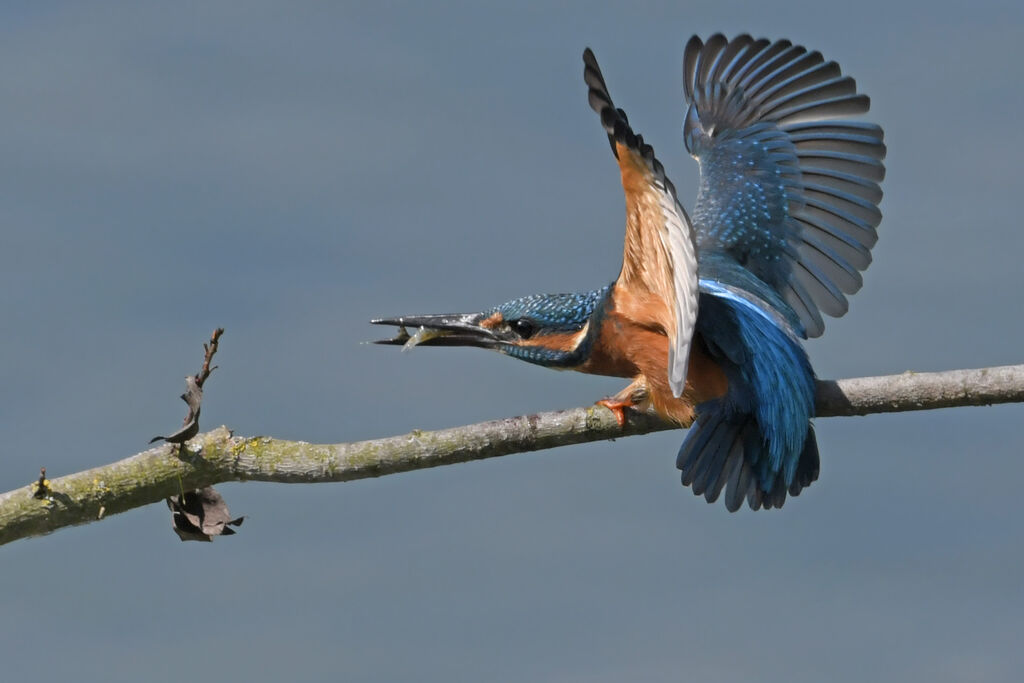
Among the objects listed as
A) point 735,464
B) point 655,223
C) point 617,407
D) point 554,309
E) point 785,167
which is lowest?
point 735,464

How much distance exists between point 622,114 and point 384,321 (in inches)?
60.1

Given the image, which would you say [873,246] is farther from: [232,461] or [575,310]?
[232,461]

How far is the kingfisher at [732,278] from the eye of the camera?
135 inches

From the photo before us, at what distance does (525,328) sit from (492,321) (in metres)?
0.13

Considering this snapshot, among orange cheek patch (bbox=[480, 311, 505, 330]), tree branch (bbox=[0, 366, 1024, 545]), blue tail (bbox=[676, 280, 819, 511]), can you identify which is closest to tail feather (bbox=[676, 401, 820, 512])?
blue tail (bbox=[676, 280, 819, 511])

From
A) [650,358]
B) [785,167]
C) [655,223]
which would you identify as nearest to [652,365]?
[650,358]

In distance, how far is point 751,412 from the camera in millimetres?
3980

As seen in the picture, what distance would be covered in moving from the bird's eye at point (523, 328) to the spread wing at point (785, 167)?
86 centimetres

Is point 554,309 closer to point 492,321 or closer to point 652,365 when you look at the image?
point 492,321

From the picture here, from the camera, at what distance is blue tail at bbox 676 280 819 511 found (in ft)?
12.6

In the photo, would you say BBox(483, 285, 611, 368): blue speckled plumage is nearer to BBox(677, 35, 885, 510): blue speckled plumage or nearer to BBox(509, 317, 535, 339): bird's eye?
BBox(509, 317, 535, 339): bird's eye

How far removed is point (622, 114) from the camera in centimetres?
313

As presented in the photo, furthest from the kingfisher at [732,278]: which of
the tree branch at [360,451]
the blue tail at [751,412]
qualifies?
the tree branch at [360,451]

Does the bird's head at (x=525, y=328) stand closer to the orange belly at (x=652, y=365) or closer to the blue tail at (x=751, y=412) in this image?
the orange belly at (x=652, y=365)
